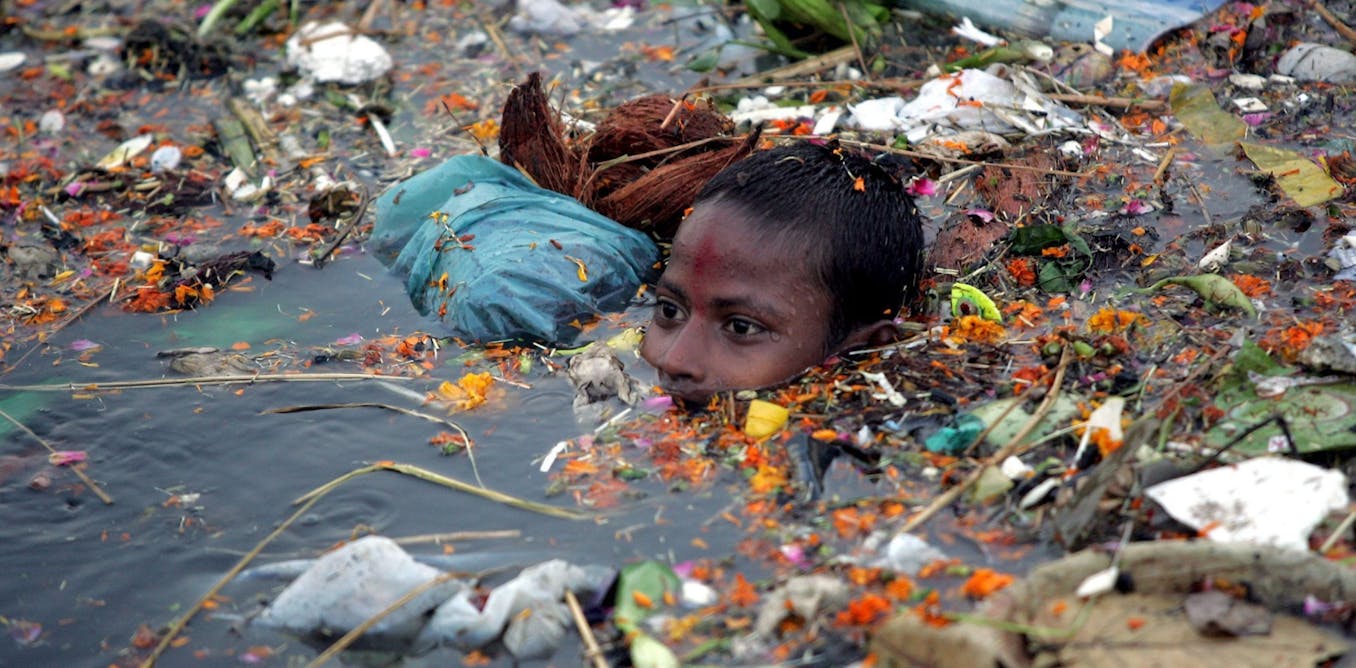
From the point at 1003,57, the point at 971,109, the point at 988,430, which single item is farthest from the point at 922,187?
the point at 988,430

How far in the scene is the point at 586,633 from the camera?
2.92 m

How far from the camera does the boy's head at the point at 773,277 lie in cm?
386

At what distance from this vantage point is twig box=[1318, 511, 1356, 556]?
2.82m

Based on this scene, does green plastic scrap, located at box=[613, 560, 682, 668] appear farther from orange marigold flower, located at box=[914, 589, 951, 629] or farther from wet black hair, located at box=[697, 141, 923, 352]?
wet black hair, located at box=[697, 141, 923, 352]

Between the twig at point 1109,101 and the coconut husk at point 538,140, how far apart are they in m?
2.18

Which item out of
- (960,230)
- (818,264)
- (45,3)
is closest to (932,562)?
(818,264)

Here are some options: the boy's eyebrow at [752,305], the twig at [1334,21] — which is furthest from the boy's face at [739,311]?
A: the twig at [1334,21]

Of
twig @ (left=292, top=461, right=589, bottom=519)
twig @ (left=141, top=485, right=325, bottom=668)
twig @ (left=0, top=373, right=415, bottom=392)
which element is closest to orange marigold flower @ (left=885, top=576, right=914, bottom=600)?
twig @ (left=292, top=461, right=589, bottom=519)

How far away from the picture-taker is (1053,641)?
2.66 metres

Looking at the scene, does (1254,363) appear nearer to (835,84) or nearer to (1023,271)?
(1023,271)

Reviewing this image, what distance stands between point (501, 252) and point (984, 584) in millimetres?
2408

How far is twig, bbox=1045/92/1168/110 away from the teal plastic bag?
2010 millimetres

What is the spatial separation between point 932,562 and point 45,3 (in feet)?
24.4

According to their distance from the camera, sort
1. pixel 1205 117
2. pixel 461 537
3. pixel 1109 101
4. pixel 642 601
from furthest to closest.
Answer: pixel 1109 101, pixel 1205 117, pixel 461 537, pixel 642 601
